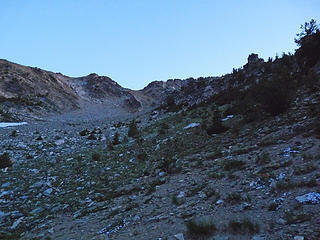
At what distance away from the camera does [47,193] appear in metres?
9.12

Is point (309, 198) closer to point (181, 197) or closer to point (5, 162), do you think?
point (181, 197)

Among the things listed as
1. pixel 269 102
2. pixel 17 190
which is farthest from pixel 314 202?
pixel 17 190

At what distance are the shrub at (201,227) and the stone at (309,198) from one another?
5.62 ft

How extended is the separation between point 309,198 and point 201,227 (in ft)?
6.85

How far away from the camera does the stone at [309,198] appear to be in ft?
14.7

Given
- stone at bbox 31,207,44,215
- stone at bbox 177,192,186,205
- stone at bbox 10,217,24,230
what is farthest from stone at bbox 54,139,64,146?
stone at bbox 177,192,186,205

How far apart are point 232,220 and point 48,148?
14.3 metres

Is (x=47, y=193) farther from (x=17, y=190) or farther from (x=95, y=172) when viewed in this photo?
(x=95, y=172)

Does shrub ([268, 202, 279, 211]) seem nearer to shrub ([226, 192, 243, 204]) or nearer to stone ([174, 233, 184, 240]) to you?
shrub ([226, 192, 243, 204])

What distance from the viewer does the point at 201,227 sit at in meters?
4.54

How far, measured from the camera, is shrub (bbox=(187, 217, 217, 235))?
4.49 metres

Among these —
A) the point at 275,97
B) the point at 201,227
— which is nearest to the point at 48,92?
the point at 275,97

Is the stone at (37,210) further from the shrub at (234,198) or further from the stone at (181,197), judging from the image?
the shrub at (234,198)

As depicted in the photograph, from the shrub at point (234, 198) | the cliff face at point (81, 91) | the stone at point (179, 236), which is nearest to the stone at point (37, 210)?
Result: the stone at point (179, 236)
